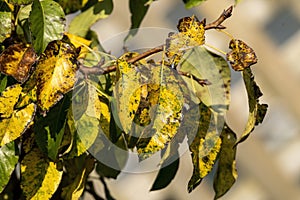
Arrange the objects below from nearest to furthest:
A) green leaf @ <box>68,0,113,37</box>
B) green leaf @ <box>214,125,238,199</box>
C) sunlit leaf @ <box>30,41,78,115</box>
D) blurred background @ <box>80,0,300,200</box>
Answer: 1. sunlit leaf @ <box>30,41,78,115</box>
2. green leaf @ <box>214,125,238,199</box>
3. green leaf @ <box>68,0,113,37</box>
4. blurred background @ <box>80,0,300,200</box>

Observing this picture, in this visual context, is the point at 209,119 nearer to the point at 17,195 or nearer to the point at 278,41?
the point at 17,195

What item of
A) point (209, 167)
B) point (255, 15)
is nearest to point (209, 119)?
point (209, 167)

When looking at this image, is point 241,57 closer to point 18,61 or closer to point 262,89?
point 18,61

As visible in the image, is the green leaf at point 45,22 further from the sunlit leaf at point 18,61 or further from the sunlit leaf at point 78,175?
the sunlit leaf at point 78,175

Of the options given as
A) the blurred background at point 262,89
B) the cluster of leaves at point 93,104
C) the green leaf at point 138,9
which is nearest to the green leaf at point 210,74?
the cluster of leaves at point 93,104

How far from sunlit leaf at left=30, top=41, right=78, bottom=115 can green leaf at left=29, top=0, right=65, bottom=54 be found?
0.01 m

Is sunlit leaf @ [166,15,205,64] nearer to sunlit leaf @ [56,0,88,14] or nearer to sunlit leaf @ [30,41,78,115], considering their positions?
sunlit leaf @ [30,41,78,115]

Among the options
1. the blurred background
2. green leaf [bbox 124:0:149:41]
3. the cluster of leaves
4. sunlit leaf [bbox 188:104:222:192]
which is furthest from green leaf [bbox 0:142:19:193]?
the blurred background

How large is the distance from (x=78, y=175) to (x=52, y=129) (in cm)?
7

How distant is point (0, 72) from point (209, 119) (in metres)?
0.16

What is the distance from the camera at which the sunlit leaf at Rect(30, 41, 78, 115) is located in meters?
0.47

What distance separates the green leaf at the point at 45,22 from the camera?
0.50m

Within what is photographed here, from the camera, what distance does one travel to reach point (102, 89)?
0.54 meters

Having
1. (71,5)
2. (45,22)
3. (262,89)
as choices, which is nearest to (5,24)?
(45,22)
